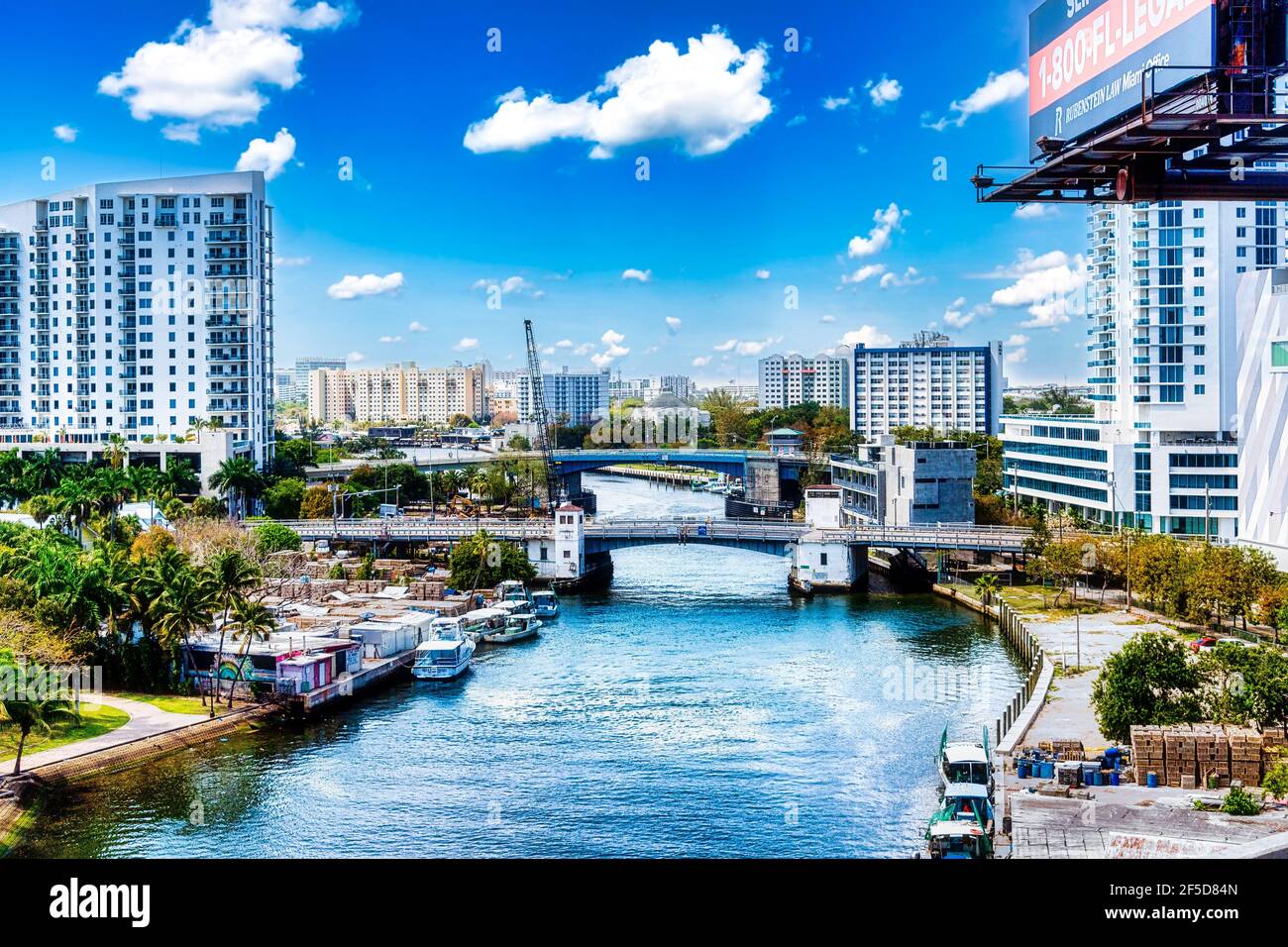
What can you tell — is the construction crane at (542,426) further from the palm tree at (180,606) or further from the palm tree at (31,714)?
the palm tree at (31,714)

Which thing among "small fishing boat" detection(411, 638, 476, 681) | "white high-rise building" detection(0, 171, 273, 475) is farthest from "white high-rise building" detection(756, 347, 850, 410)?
"small fishing boat" detection(411, 638, 476, 681)

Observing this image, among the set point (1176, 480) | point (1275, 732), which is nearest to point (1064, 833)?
point (1275, 732)

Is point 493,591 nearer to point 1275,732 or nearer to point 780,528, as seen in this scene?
point 780,528

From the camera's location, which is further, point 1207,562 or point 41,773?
point 1207,562

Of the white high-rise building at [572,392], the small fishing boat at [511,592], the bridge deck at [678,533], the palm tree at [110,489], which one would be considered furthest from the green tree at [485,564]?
the white high-rise building at [572,392]
